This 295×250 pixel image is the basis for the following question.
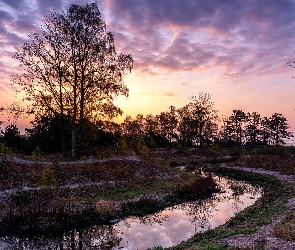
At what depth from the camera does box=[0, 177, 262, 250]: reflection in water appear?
13719 millimetres

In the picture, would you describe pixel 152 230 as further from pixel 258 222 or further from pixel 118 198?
pixel 118 198

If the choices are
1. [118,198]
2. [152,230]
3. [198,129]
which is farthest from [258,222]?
[198,129]

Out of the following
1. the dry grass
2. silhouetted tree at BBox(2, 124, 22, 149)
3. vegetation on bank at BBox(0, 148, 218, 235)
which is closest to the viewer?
the dry grass

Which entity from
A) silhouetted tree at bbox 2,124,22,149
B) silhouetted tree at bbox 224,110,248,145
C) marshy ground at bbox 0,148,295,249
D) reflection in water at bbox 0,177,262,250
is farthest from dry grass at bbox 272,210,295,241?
silhouetted tree at bbox 224,110,248,145

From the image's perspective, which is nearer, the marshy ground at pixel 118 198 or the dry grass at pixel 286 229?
the dry grass at pixel 286 229

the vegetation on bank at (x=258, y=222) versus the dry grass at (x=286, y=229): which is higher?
the dry grass at (x=286, y=229)

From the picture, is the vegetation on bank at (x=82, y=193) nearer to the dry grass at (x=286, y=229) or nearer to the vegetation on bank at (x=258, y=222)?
the vegetation on bank at (x=258, y=222)

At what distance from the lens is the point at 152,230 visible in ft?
52.1

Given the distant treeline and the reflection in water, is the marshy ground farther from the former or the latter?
the distant treeline

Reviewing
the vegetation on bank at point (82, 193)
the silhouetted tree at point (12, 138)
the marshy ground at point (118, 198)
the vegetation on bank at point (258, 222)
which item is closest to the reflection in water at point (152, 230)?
the vegetation on bank at point (82, 193)

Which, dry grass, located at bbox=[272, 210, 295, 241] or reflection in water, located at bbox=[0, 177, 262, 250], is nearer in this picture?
dry grass, located at bbox=[272, 210, 295, 241]

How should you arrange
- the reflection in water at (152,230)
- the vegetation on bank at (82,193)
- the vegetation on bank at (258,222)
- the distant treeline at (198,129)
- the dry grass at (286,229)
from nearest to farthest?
1. the dry grass at (286,229)
2. the vegetation on bank at (258,222)
3. the reflection in water at (152,230)
4. the vegetation on bank at (82,193)
5. the distant treeline at (198,129)

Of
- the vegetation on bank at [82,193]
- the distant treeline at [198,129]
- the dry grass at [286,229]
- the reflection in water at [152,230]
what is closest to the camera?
the dry grass at [286,229]

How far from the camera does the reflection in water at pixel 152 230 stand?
1372cm
